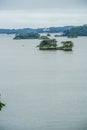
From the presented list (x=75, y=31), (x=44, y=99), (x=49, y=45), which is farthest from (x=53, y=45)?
(x=75, y=31)

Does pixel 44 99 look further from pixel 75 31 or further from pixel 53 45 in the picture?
pixel 75 31

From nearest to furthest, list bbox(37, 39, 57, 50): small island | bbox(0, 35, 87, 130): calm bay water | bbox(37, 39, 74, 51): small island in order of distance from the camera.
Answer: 1. bbox(0, 35, 87, 130): calm bay water
2. bbox(37, 39, 74, 51): small island
3. bbox(37, 39, 57, 50): small island

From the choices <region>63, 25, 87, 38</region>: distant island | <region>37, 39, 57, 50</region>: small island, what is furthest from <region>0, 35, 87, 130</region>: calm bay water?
<region>63, 25, 87, 38</region>: distant island

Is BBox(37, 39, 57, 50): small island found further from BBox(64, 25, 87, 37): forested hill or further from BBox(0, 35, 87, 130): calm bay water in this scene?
BBox(64, 25, 87, 37): forested hill

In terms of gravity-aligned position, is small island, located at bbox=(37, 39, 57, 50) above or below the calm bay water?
above

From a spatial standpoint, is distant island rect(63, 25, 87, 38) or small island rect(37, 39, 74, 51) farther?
distant island rect(63, 25, 87, 38)

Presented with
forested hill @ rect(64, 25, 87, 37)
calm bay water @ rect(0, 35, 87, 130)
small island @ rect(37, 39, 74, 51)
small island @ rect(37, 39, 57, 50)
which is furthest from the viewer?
forested hill @ rect(64, 25, 87, 37)

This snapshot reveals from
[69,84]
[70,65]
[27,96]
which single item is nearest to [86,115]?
[27,96]

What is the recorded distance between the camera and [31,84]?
25.1m

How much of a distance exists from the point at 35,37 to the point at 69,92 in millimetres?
76868

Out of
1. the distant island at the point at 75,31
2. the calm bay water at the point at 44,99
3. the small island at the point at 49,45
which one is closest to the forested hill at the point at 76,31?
the distant island at the point at 75,31

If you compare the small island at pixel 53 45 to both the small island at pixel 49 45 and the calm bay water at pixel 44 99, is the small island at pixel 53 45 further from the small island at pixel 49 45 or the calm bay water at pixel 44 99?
the calm bay water at pixel 44 99

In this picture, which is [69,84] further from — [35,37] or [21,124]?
[35,37]

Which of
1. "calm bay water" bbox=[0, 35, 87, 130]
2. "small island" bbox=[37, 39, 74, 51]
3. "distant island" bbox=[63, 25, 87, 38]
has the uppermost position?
"distant island" bbox=[63, 25, 87, 38]
